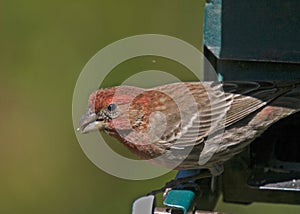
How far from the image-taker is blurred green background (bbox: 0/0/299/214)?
8.67 metres

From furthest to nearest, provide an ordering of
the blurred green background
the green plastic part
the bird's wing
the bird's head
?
the blurred green background < the bird's wing < the bird's head < the green plastic part

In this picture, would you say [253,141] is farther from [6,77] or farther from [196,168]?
[6,77]

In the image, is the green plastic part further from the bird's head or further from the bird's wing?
the bird's head

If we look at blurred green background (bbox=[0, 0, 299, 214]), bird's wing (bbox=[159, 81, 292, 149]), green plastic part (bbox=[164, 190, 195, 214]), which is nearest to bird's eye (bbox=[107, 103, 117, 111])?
bird's wing (bbox=[159, 81, 292, 149])

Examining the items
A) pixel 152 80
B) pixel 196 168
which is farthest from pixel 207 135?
pixel 152 80

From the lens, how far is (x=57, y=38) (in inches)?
352

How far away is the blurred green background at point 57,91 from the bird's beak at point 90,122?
1.78 metres

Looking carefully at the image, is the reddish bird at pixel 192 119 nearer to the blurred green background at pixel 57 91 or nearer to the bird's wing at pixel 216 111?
the bird's wing at pixel 216 111

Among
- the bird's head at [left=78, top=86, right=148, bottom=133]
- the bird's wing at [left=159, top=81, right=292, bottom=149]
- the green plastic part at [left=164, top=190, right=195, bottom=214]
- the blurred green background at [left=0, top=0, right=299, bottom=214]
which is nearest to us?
the green plastic part at [left=164, top=190, right=195, bottom=214]

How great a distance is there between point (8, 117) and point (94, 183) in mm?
865

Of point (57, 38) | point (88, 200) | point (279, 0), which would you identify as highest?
point (279, 0)

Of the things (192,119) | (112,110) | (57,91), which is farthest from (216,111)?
(57,91)

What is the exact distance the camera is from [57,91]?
29.1 ft

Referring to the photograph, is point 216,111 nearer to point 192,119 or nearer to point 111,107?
point 192,119
